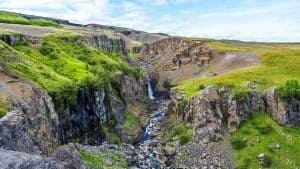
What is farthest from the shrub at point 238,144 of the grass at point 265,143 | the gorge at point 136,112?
the gorge at point 136,112

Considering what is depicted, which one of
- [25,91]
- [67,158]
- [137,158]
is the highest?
[25,91]

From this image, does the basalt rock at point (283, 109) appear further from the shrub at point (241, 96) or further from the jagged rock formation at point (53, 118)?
the jagged rock formation at point (53, 118)

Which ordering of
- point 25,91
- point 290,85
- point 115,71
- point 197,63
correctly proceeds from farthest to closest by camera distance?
point 197,63 < point 115,71 < point 290,85 < point 25,91

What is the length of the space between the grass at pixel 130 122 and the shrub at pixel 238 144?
24.0 meters

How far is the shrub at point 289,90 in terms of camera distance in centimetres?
9100

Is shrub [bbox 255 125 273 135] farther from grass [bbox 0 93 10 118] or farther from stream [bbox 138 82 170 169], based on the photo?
grass [bbox 0 93 10 118]

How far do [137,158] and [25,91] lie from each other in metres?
22.8

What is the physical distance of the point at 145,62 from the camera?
19475 cm

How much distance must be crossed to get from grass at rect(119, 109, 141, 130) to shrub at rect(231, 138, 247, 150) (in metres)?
24.0

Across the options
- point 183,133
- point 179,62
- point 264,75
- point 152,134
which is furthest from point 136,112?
point 179,62

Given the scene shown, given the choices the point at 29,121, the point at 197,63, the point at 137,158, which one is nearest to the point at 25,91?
the point at 29,121

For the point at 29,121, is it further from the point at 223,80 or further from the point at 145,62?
the point at 145,62

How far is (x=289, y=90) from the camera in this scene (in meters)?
91.8

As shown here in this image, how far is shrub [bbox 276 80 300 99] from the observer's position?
299 ft
